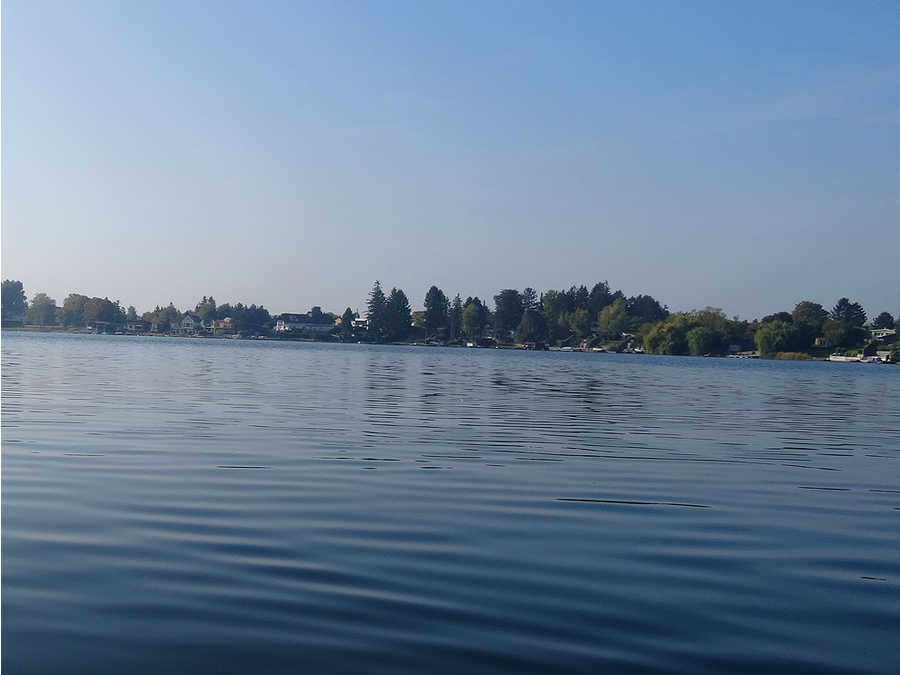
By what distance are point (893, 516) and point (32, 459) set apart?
46.9ft

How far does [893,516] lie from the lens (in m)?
13.6

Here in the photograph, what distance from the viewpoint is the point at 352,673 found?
6258mm

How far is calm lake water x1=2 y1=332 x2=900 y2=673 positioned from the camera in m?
6.89

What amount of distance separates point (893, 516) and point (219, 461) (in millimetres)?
11312

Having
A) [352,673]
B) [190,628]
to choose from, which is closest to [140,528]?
[190,628]

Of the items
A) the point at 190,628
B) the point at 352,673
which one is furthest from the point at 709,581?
the point at 190,628

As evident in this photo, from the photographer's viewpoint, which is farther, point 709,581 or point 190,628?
point 709,581

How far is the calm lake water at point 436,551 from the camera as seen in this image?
6.89 m

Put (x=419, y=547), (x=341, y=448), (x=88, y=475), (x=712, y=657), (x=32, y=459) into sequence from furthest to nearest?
1. (x=341, y=448)
2. (x=32, y=459)
3. (x=88, y=475)
4. (x=419, y=547)
5. (x=712, y=657)

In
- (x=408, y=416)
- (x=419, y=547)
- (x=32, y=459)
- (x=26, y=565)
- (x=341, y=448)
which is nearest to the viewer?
(x=26, y=565)

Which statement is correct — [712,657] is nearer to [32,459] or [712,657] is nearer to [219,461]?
[219,461]

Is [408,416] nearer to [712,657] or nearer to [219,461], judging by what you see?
[219,461]

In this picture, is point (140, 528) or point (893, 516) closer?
point (140, 528)

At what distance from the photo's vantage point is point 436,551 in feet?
33.3
